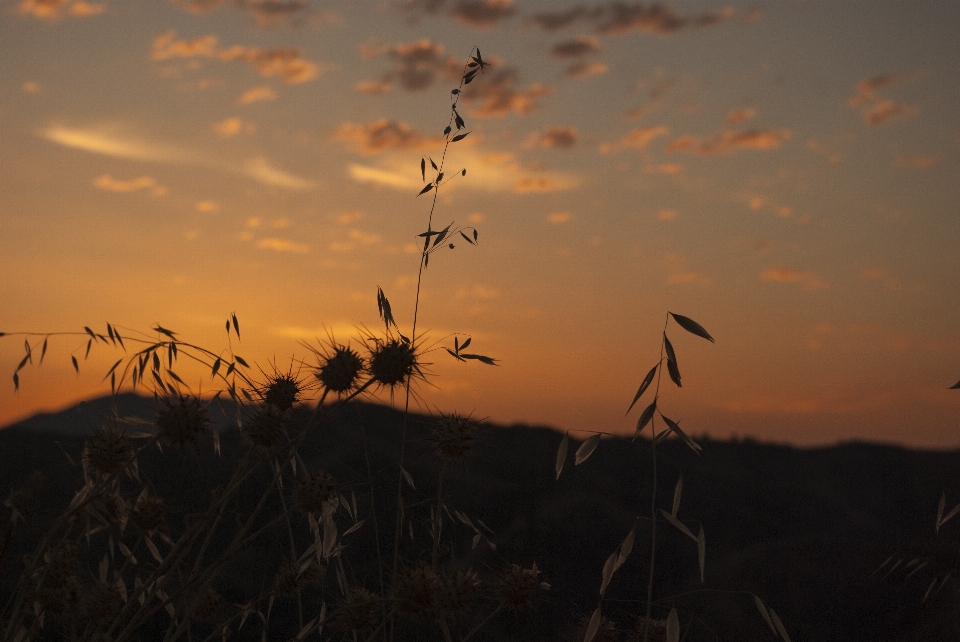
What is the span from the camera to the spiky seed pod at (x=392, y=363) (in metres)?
2.77

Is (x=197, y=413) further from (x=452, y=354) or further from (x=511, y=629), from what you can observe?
(x=511, y=629)

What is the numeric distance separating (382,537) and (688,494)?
11.6 ft

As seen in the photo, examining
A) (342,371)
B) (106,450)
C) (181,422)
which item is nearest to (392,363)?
(342,371)

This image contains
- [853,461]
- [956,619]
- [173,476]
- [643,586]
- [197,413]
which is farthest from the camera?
[853,461]

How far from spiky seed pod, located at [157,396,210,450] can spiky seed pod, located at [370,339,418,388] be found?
556mm

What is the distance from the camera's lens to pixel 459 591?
2889 mm

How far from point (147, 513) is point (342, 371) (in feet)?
3.09

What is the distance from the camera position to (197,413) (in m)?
2.66

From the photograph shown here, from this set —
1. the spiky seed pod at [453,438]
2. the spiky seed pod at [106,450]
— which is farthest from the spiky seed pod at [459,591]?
the spiky seed pod at [106,450]

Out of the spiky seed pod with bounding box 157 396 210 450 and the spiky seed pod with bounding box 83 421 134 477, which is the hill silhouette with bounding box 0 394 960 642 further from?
the spiky seed pod with bounding box 157 396 210 450

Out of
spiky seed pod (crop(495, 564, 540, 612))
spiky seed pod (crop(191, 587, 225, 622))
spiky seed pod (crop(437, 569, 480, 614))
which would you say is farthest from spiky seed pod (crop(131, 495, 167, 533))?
spiky seed pod (crop(495, 564, 540, 612))

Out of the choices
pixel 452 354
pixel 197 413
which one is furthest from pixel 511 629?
pixel 197 413

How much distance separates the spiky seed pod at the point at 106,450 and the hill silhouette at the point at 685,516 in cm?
265

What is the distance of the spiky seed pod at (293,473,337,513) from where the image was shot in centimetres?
279
